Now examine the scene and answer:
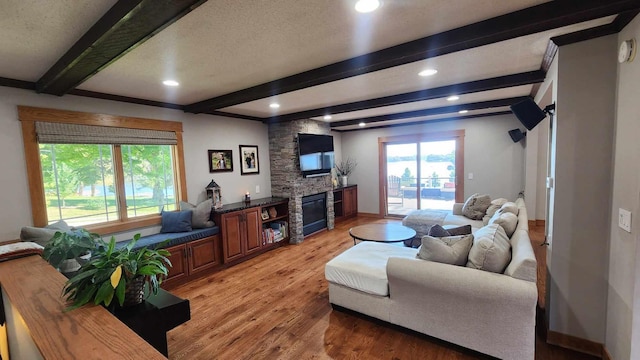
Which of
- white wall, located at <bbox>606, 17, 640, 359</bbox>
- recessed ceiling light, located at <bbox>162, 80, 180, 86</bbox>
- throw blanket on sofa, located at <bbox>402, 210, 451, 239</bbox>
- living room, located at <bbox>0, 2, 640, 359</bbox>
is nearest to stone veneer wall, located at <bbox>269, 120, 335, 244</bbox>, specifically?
throw blanket on sofa, located at <bbox>402, 210, 451, 239</bbox>

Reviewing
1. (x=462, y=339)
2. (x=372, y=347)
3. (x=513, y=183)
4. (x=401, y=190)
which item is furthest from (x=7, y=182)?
(x=513, y=183)

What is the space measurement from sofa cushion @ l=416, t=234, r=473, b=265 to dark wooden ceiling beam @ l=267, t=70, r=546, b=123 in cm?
186

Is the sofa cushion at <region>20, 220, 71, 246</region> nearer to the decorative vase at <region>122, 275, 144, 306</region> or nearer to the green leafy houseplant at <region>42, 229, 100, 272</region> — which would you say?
the green leafy houseplant at <region>42, 229, 100, 272</region>

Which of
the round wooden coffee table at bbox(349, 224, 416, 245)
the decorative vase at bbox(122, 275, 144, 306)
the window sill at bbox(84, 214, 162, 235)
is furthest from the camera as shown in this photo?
the round wooden coffee table at bbox(349, 224, 416, 245)

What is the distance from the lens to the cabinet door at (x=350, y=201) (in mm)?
7009

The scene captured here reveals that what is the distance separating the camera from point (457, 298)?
2064 mm

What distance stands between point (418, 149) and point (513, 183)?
2.01 m

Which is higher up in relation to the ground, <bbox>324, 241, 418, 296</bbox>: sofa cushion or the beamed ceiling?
the beamed ceiling

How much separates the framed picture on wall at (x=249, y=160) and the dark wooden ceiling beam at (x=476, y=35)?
2.36m

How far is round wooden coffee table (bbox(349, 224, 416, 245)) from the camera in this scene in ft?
11.7

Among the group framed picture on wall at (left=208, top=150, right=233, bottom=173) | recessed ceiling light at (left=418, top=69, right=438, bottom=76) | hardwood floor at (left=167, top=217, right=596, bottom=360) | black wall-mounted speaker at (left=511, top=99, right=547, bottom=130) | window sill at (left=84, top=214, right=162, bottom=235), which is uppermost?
recessed ceiling light at (left=418, top=69, right=438, bottom=76)

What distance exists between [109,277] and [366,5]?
1.87 m

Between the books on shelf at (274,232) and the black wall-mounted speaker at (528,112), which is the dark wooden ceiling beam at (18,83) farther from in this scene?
the black wall-mounted speaker at (528,112)

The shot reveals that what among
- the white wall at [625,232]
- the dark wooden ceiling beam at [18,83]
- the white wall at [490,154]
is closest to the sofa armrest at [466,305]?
the white wall at [625,232]
